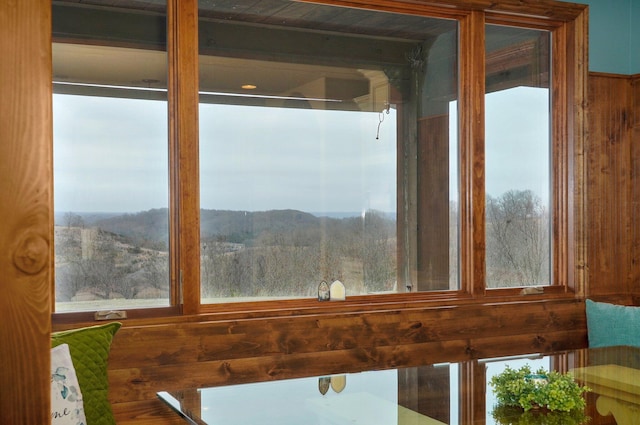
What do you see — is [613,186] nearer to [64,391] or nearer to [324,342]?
[324,342]

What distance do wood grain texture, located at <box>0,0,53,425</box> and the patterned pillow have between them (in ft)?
4.55

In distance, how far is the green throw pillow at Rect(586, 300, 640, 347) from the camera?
407 centimetres

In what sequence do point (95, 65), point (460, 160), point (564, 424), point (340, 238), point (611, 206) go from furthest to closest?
point (611, 206) < point (460, 160) < point (340, 238) < point (95, 65) < point (564, 424)

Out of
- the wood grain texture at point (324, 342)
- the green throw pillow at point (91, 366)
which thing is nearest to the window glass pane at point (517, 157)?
the wood grain texture at point (324, 342)

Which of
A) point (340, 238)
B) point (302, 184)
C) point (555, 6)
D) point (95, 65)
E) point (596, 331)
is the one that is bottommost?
point (596, 331)

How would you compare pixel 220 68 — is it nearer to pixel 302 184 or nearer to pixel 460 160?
pixel 302 184

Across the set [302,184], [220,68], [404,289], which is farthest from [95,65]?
[404,289]

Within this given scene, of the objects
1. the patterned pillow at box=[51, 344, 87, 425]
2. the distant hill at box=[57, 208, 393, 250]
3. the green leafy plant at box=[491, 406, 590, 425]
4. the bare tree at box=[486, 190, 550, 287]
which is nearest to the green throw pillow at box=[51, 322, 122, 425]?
the patterned pillow at box=[51, 344, 87, 425]

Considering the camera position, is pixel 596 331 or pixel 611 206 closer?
pixel 596 331

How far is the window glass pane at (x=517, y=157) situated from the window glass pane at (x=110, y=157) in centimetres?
182

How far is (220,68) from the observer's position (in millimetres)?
3541

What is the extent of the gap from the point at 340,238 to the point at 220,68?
0.99 metres

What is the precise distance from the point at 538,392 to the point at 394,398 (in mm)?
460

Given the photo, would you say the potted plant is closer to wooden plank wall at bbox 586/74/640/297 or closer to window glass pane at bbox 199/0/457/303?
window glass pane at bbox 199/0/457/303
